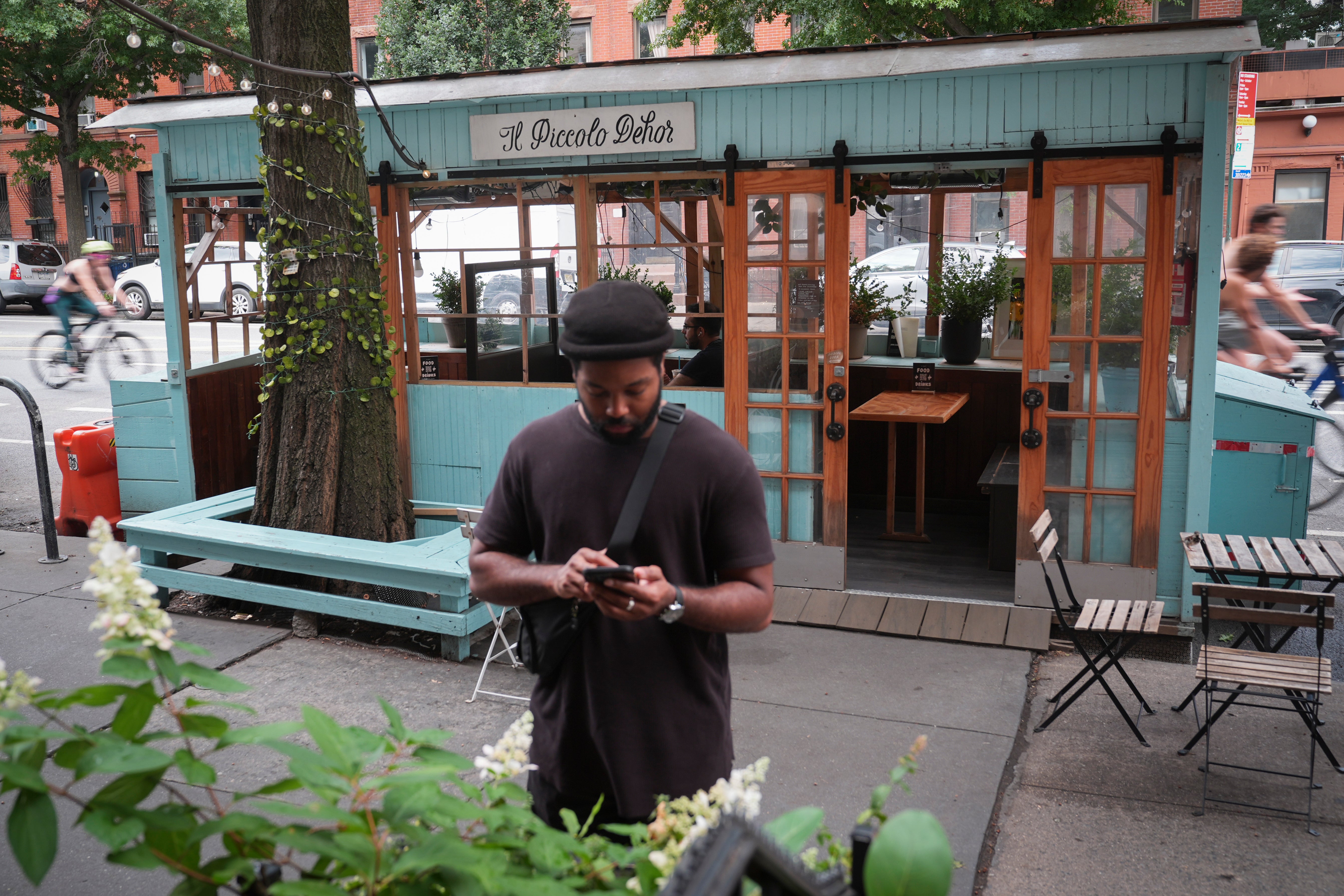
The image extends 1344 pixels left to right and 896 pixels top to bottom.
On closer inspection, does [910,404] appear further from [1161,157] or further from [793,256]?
A: [1161,157]

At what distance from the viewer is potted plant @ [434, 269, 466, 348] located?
26.4ft

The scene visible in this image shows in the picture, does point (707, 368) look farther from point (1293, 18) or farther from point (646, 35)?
point (1293, 18)

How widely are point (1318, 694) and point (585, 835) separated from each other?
11.5ft

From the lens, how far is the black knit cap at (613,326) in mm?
2039

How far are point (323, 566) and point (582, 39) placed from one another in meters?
23.5

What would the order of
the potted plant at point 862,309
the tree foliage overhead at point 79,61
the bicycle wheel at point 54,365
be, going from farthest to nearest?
the tree foliage overhead at point 79,61 → the bicycle wheel at point 54,365 → the potted plant at point 862,309

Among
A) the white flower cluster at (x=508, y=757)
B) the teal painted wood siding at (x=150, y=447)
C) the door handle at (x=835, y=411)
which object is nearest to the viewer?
the white flower cluster at (x=508, y=757)

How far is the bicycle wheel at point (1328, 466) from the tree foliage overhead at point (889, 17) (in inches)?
212

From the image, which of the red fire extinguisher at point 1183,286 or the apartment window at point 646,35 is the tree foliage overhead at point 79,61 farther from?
the red fire extinguisher at point 1183,286

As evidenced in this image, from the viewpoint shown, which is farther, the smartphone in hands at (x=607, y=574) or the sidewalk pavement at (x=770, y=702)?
the sidewalk pavement at (x=770, y=702)

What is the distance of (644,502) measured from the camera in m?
2.13

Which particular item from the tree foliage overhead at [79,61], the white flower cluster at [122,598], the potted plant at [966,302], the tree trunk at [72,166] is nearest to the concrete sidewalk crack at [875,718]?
the white flower cluster at [122,598]

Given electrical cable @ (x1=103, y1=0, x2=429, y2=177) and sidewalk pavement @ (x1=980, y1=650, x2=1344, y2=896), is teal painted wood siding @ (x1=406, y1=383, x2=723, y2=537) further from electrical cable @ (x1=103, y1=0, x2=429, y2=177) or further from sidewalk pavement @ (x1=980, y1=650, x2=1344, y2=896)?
sidewalk pavement @ (x1=980, y1=650, x2=1344, y2=896)

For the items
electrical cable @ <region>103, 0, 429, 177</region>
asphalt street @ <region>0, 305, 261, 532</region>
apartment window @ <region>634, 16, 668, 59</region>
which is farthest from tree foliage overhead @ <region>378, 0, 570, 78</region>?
electrical cable @ <region>103, 0, 429, 177</region>
